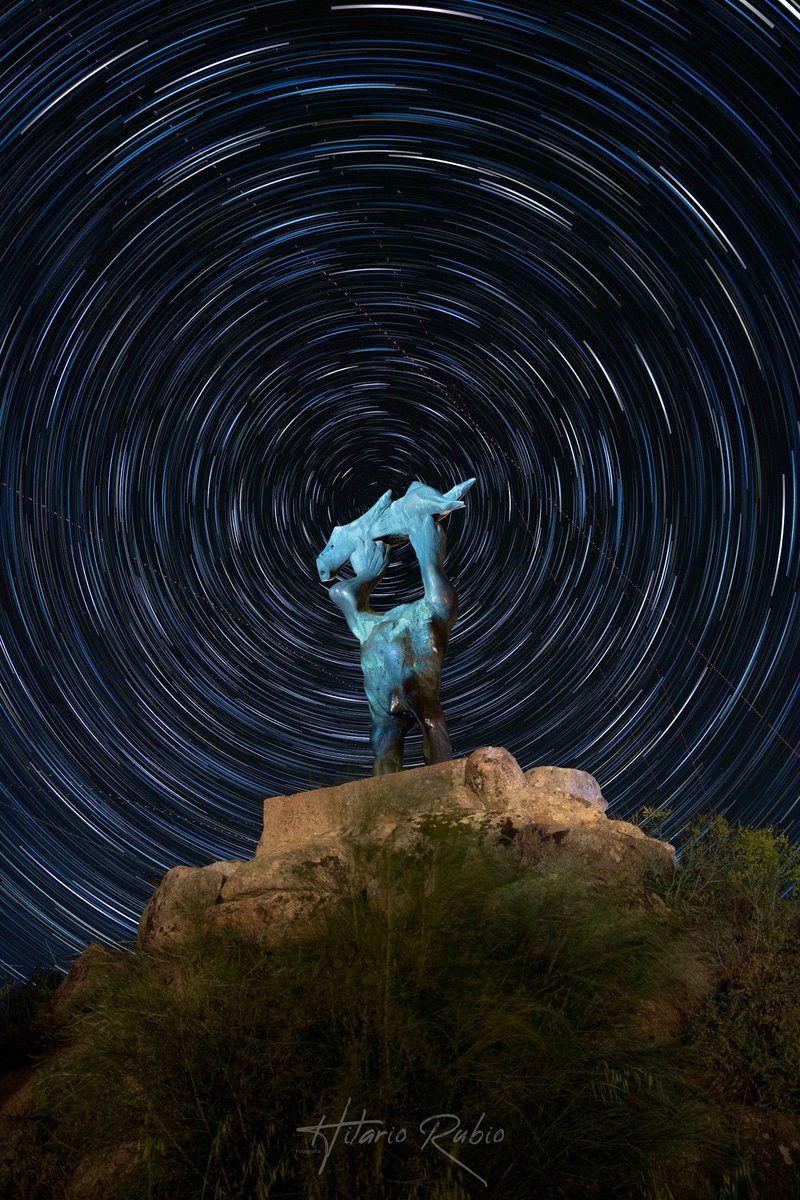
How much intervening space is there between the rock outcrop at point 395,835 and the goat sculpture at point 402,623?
1401 mm

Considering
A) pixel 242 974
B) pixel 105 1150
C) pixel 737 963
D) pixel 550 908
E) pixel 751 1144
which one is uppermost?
pixel 242 974

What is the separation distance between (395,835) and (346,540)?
6.91 m

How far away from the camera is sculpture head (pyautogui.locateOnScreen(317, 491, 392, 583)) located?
1405 centimetres

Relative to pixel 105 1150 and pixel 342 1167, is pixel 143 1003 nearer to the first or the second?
pixel 105 1150

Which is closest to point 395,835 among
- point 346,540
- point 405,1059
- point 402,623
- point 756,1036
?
point 405,1059

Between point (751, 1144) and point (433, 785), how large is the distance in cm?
480

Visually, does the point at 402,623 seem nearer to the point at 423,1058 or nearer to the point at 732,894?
the point at 732,894

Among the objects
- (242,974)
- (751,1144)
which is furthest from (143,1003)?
(751,1144)

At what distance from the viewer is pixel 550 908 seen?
6512mm

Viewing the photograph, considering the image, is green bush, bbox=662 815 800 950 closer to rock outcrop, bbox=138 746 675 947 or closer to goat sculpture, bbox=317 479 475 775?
rock outcrop, bbox=138 746 675 947

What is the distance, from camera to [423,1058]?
5.34 meters

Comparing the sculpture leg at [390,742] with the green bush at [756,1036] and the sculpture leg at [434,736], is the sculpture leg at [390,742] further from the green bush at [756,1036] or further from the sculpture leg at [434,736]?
the green bush at [756,1036]

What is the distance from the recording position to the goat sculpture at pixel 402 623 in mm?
12250

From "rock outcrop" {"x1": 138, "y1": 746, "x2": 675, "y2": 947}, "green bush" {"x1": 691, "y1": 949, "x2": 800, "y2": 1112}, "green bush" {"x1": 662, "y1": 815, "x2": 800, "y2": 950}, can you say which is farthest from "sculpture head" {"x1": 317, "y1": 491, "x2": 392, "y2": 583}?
"green bush" {"x1": 691, "y1": 949, "x2": 800, "y2": 1112}
